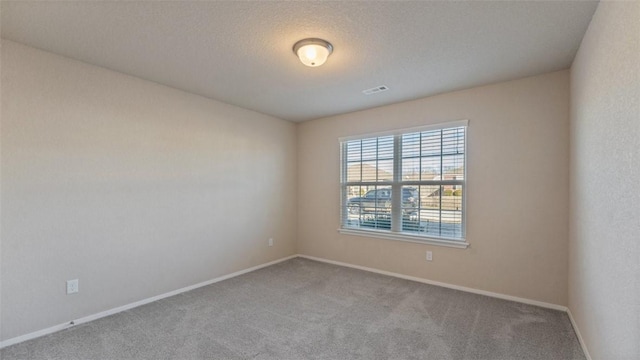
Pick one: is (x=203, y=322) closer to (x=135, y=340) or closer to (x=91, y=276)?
(x=135, y=340)

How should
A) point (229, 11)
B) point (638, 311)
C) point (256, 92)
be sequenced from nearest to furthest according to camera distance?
point (638, 311) → point (229, 11) → point (256, 92)

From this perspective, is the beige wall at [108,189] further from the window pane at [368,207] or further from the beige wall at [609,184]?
the beige wall at [609,184]

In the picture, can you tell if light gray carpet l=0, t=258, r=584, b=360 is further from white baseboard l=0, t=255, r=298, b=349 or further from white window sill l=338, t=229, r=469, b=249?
white window sill l=338, t=229, r=469, b=249

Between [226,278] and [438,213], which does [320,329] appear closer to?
[226,278]

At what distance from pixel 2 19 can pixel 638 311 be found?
13.7ft

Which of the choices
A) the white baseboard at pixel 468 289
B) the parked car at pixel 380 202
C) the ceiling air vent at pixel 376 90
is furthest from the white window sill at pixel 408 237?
the ceiling air vent at pixel 376 90

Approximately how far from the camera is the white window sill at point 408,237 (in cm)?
355

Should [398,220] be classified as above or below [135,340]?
above

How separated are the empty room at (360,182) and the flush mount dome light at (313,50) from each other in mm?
23

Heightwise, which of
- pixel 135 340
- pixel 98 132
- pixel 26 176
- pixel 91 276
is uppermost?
pixel 98 132

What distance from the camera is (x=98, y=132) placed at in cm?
285

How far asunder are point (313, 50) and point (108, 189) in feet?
8.01

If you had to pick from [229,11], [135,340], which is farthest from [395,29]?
[135,340]

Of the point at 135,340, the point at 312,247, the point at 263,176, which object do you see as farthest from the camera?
the point at 312,247
